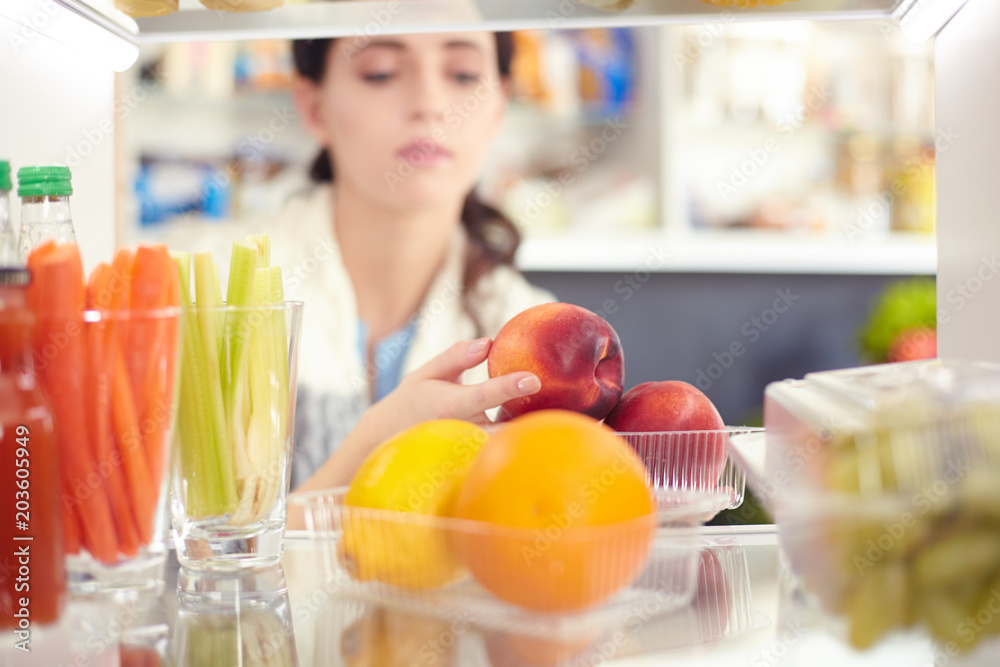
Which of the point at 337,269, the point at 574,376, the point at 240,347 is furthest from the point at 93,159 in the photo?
the point at 337,269

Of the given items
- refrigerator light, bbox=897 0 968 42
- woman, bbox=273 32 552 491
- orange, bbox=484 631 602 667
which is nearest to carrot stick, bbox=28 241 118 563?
orange, bbox=484 631 602 667

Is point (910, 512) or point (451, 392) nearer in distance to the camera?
point (910, 512)

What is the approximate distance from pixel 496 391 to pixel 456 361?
0.35ft

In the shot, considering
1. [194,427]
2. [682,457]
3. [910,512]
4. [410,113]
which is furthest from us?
[410,113]

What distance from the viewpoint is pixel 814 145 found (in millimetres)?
2461

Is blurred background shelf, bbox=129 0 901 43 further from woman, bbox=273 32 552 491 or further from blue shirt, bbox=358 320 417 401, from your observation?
blue shirt, bbox=358 320 417 401

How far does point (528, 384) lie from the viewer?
23.0 inches

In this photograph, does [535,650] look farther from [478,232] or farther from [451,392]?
[478,232]

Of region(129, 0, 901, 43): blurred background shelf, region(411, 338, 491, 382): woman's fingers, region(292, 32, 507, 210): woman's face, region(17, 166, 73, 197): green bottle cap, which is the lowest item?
region(411, 338, 491, 382): woman's fingers

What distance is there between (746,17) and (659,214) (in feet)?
5.62

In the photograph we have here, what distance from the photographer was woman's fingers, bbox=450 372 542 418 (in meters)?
0.58

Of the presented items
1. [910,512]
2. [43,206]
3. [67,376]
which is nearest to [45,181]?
[43,206]

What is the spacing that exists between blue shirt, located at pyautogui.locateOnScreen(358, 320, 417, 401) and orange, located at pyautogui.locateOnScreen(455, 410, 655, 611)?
190 cm

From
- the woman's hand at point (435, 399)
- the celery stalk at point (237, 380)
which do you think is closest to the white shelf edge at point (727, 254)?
the woman's hand at point (435, 399)
